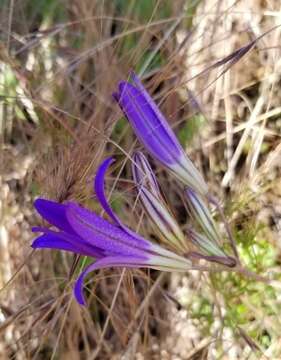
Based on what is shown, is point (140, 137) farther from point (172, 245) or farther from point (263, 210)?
point (263, 210)

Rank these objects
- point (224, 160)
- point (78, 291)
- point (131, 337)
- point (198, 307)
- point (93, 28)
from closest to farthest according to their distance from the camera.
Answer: point (78, 291) → point (131, 337) → point (93, 28) → point (198, 307) → point (224, 160)

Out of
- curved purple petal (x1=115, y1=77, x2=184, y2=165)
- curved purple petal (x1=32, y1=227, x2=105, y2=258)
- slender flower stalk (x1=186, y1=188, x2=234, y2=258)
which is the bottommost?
slender flower stalk (x1=186, y1=188, x2=234, y2=258)

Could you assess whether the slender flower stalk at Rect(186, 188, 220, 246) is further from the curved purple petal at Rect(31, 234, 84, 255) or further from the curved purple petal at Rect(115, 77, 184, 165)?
the curved purple petal at Rect(31, 234, 84, 255)

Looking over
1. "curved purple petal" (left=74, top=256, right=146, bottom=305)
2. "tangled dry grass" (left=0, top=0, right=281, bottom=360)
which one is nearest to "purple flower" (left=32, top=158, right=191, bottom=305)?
"curved purple petal" (left=74, top=256, right=146, bottom=305)

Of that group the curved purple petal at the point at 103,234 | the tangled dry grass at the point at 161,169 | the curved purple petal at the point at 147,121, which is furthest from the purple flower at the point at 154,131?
the tangled dry grass at the point at 161,169

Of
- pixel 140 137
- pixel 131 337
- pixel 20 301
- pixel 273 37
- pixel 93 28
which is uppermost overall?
pixel 93 28

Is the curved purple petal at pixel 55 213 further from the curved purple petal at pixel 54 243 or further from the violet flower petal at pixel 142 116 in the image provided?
the violet flower petal at pixel 142 116

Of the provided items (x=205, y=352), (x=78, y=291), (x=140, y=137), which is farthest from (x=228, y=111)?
(x=78, y=291)
